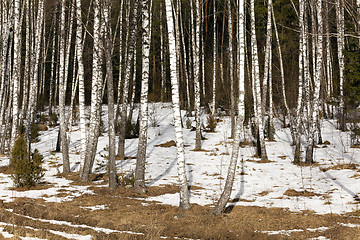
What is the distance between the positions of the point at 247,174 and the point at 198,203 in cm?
370

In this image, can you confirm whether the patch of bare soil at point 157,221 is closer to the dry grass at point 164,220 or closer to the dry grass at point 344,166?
→ the dry grass at point 164,220

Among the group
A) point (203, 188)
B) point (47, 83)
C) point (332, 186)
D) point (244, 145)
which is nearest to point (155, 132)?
point (244, 145)

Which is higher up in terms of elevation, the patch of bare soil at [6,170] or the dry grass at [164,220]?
the patch of bare soil at [6,170]

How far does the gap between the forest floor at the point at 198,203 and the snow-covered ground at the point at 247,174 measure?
27mm

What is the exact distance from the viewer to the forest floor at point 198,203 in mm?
5297

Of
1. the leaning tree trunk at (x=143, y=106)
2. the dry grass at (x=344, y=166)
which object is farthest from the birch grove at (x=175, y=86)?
the dry grass at (x=344, y=166)

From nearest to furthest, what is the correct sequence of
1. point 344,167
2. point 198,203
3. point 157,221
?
point 157,221, point 198,203, point 344,167

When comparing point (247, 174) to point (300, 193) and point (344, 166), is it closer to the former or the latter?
point (300, 193)

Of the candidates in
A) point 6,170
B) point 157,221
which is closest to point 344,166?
point 157,221

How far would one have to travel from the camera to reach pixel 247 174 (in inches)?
418

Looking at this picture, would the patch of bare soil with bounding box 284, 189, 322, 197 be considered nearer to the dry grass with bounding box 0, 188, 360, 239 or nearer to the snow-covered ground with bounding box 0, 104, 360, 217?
the snow-covered ground with bounding box 0, 104, 360, 217

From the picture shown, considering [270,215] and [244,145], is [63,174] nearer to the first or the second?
[270,215]

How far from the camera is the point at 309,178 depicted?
9531 mm

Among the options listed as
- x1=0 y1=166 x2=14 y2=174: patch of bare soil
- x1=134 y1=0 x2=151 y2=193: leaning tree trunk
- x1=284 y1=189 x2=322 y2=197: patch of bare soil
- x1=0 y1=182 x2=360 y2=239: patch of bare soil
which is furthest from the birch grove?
x1=284 y1=189 x2=322 y2=197: patch of bare soil
